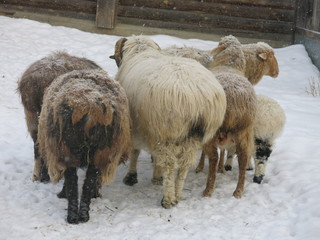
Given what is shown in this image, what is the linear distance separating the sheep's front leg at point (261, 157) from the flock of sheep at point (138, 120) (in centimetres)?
1

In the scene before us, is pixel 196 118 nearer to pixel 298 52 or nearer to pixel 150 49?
pixel 150 49

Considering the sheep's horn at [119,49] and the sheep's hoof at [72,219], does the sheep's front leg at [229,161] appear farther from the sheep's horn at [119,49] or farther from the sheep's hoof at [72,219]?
the sheep's hoof at [72,219]

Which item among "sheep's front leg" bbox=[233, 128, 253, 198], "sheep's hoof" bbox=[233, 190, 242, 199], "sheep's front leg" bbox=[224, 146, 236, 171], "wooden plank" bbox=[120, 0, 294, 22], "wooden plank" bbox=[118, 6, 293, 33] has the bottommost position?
"sheep's hoof" bbox=[233, 190, 242, 199]

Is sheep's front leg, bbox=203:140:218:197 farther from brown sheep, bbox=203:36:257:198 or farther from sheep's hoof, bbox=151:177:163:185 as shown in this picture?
sheep's hoof, bbox=151:177:163:185

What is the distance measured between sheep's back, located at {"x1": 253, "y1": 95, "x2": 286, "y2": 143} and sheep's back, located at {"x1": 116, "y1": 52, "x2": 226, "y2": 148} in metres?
0.77

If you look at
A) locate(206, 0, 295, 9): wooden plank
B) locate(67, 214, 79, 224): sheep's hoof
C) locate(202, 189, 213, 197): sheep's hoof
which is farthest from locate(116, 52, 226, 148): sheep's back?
locate(206, 0, 295, 9): wooden plank

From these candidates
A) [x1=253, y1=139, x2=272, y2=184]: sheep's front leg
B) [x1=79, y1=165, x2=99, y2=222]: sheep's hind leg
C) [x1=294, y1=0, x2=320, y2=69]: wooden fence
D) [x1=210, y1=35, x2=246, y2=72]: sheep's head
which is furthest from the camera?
[x1=294, y1=0, x2=320, y2=69]: wooden fence

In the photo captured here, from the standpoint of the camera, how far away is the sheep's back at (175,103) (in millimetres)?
4281

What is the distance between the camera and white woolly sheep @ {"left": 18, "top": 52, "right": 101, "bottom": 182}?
16.2 ft

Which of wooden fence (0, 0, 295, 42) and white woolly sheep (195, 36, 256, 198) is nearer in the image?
white woolly sheep (195, 36, 256, 198)

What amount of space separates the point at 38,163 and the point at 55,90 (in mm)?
1240

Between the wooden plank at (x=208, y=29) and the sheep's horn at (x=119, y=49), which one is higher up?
the wooden plank at (x=208, y=29)

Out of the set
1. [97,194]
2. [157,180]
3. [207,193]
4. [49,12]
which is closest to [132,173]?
[157,180]

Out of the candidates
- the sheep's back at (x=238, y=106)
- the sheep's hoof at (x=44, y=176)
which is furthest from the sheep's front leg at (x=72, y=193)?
the sheep's back at (x=238, y=106)
